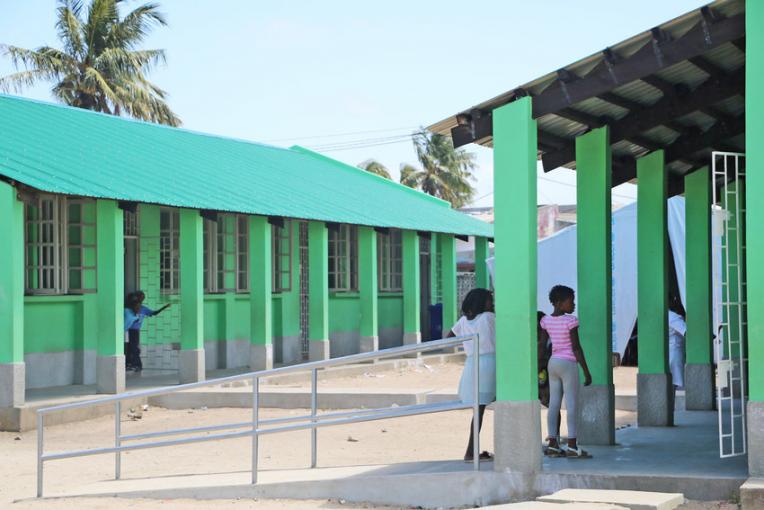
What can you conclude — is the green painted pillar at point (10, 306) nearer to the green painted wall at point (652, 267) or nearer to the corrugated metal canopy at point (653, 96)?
the corrugated metal canopy at point (653, 96)

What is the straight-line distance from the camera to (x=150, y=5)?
114 ft

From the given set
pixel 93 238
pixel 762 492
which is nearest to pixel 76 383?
pixel 93 238

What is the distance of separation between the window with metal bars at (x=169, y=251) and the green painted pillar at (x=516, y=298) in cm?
1107

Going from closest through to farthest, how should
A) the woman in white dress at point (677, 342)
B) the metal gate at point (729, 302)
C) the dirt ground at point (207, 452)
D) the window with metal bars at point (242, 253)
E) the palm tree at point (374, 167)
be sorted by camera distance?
the metal gate at point (729, 302)
the dirt ground at point (207, 452)
the woman in white dress at point (677, 342)
the window with metal bars at point (242, 253)
the palm tree at point (374, 167)

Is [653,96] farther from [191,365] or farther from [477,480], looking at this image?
[191,365]

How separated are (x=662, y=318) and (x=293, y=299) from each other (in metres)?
11.4

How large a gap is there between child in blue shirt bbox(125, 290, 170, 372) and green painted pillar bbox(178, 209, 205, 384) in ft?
3.61

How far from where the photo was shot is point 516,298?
779 cm

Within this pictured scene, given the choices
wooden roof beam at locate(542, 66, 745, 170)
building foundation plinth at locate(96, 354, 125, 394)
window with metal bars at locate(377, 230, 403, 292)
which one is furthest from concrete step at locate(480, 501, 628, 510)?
window with metal bars at locate(377, 230, 403, 292)

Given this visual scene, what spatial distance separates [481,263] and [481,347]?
56.9 feet

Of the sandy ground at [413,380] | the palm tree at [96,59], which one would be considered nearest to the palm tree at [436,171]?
the palm tree at [96,59]

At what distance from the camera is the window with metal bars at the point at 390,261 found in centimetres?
2500

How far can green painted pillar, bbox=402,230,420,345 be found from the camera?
22797 millimetres

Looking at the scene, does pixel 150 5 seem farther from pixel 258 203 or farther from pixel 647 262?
pixel 647 262
